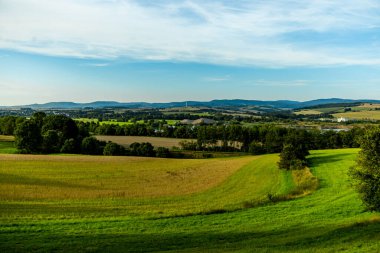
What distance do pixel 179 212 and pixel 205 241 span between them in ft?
27.3

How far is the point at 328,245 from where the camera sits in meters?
19.0

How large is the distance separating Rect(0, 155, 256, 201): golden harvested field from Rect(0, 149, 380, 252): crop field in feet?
0.42

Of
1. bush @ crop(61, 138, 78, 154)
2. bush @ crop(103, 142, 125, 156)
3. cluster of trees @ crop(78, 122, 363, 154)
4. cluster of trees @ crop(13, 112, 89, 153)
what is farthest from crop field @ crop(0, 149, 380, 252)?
cluster of trees @ crop(78, 122, 363, 154)

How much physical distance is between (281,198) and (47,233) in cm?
2130

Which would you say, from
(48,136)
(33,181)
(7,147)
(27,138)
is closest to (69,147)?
(48,136)

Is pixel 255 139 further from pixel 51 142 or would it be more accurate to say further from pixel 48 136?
pixel 48 136

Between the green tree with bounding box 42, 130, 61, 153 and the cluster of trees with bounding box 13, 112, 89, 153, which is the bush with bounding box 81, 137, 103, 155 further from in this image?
the green tree with bounding box 42, 130, 61, 153

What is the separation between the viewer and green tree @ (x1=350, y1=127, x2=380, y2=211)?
2550 centimetres

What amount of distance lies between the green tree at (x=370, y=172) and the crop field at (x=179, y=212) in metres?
1.50

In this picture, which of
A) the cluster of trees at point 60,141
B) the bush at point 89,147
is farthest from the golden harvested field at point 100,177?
the bush at point 89,147

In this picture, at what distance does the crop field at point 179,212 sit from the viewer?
1939 cm

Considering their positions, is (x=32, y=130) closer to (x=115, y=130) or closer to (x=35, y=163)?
(x=35, y=163)

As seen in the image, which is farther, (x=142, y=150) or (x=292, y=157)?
(x=142, y=150)

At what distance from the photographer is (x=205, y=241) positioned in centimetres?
2006
